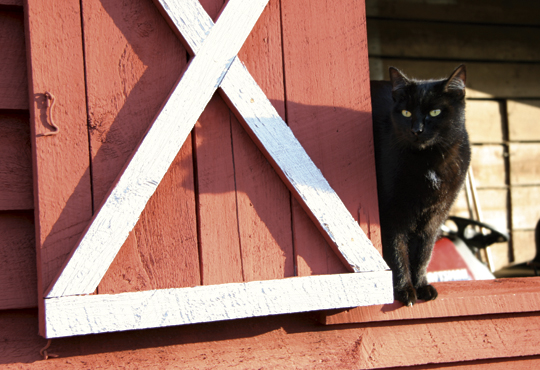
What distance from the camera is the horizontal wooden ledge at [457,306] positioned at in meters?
1.66

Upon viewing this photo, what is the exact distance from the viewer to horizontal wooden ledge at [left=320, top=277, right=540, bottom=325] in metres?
1.66

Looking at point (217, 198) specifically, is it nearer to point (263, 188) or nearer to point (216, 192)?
point (216, 192)

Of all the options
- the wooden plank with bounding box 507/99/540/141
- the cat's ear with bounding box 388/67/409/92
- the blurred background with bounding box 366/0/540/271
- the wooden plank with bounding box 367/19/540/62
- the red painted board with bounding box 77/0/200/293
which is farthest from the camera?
the wooden plank with bounding box 507/99/540/141

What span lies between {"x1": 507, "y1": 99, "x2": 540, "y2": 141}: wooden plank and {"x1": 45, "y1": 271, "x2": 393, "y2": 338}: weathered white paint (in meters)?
3.63

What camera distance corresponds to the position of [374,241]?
66.1 inches

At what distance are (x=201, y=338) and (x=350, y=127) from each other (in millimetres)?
887

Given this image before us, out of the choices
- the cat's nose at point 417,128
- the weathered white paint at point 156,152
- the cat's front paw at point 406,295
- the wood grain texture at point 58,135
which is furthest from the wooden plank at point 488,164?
the wood grain texture at point 58,135

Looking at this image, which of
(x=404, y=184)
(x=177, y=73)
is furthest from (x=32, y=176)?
(x=404, y=184)

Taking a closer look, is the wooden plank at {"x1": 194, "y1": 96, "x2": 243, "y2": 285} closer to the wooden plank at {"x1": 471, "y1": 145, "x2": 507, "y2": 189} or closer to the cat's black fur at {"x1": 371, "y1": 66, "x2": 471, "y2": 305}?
the cat's black fur at {"x1": 371, "y1": 66, "x2": 471, "y2": 305}

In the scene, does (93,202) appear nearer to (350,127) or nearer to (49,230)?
(49,230)

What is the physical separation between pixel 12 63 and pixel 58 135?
0.30 m

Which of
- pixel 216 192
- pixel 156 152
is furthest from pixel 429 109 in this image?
pixel 156 152

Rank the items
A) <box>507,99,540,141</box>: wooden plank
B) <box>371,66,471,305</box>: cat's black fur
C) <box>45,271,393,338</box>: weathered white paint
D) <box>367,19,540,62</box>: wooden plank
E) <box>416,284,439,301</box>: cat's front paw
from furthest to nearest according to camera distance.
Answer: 1. <box>507,99,540,141</box>: wooden plank
2. <box>367,19,540,62</box>: wooden plank
3. <box>371,66,471,305</box>: cat's black fur
4. <box>416,284,439,301</box>: cat's front paw
5. <box>45,271,393,338</box>: weathered white paint

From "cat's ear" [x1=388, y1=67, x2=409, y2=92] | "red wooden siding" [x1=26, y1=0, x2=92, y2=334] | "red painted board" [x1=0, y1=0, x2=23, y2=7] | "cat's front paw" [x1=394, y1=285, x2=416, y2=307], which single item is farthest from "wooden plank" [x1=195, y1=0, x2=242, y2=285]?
"cat's ear" [x1=388, y1=67, x2=409, y2=92]
